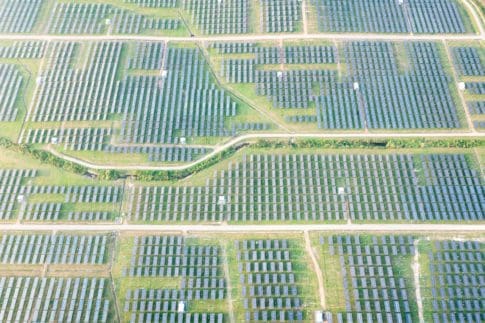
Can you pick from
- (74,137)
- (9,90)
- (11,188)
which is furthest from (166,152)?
(9,90)

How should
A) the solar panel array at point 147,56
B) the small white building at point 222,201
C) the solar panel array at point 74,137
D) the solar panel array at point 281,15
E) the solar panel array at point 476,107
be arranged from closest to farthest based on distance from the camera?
the small white building at point 222,201
the solar panel array at point 74,137
the solar panel array at point 476,107
the solar panel array at point 147,56
the solar panel array at point 281,15

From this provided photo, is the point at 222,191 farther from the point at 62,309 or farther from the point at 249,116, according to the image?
the point at 62,309

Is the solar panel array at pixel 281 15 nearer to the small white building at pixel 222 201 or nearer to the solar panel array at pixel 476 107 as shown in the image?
the solar panel array at pixel 476 107

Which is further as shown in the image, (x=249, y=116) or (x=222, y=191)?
(x=249, y=116)

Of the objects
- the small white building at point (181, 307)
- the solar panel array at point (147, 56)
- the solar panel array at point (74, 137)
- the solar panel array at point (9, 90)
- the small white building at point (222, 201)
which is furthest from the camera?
the solar panel array at point (147, 56)

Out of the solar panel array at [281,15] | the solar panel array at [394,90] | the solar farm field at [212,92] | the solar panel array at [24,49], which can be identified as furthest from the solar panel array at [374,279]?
the solar panel array at [24,49]

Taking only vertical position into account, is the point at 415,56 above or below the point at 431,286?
above

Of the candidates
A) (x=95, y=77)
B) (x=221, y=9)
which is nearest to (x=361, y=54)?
(x=221, y=9)
